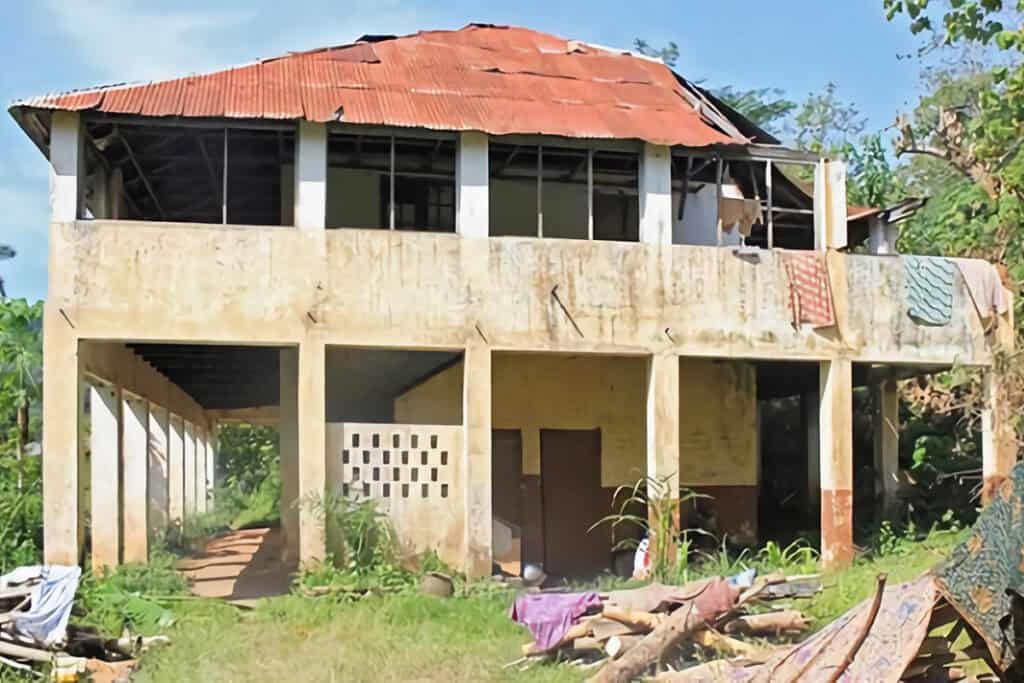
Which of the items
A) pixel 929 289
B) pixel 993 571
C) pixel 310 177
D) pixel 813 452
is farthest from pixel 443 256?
pixel 993 571

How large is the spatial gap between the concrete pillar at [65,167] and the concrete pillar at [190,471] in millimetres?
10786

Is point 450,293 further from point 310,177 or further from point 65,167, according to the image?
point 65,167

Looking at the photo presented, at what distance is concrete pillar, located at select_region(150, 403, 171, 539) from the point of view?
818 inches

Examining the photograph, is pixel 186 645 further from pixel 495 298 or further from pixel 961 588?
pixel 961 588

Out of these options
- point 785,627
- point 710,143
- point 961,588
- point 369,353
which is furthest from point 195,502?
point 961,588

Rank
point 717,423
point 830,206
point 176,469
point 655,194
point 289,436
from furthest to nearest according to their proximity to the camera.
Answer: point 176,469 < point 717,423 < point 289,436 < point 830,206 < point 655,194

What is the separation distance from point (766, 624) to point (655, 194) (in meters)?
6.09

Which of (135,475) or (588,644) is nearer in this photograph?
(588,644)

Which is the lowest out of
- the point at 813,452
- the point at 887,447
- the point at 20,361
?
the point at 813,452

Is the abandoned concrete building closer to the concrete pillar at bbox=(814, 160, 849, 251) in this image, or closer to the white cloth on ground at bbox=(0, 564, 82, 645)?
the concrete pillar at bbox=(814, 160, 849, 251)

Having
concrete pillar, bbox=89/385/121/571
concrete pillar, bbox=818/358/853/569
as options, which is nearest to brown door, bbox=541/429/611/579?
concrete pillar, bbox=818/358/853/569

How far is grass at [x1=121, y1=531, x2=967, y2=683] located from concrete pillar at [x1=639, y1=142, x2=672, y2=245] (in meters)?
3.96

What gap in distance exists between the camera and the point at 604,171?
→ 1717cm

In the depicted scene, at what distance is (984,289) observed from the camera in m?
16.0
